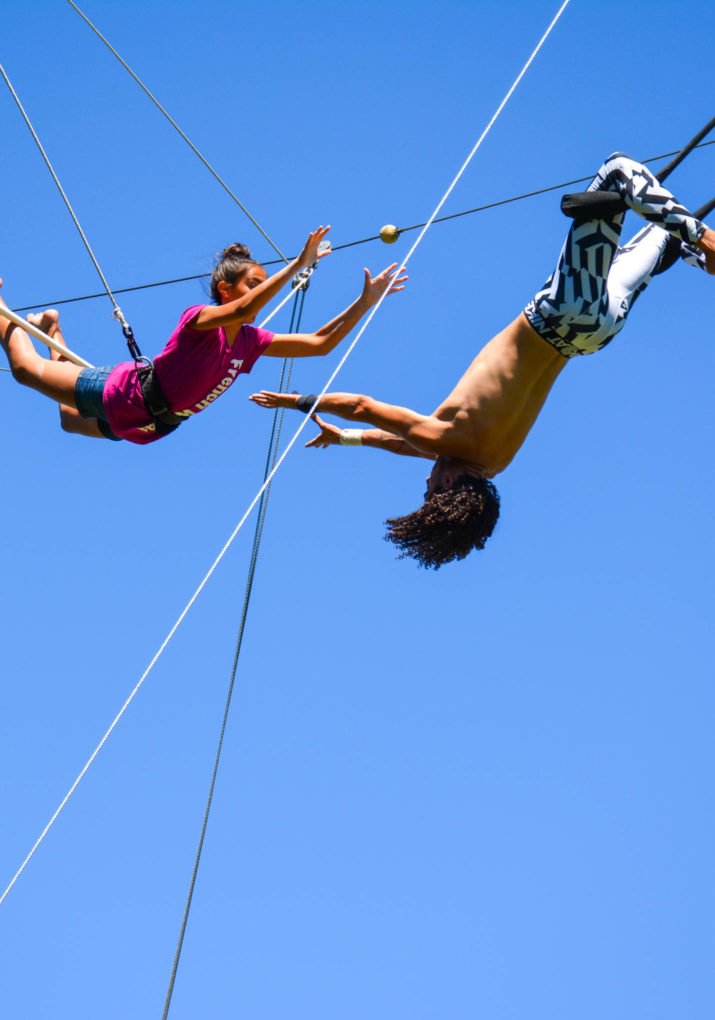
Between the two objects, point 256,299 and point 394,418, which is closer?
point 256,299

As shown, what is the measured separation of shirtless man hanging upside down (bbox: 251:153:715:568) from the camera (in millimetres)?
5180

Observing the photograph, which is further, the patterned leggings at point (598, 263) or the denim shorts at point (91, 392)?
the denim shorts at point (91, 392)

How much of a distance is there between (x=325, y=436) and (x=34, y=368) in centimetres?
120

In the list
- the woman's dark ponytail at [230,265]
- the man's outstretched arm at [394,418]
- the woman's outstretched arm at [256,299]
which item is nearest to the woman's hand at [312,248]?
the woman's outstretched arm at [256,299]

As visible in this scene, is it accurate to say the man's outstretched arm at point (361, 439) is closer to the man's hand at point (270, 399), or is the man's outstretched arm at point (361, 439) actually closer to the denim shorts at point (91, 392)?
the man's hand at point (270, 399)

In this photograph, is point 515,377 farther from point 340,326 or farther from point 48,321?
point 48,321

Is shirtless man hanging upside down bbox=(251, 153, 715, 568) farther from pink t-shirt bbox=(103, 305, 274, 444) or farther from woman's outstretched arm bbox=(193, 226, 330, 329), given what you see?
woman's outstretched arm bbox=(193, 226, 330, 329)

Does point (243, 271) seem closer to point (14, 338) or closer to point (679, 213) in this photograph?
point (14, 338)

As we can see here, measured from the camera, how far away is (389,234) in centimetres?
578

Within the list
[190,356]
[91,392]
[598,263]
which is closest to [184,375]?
[190,356]

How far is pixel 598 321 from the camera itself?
530 cm

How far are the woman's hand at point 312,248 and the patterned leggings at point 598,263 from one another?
80 cm

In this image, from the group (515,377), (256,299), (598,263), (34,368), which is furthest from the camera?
(34,368)

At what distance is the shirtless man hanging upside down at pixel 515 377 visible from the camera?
17.0 ft
